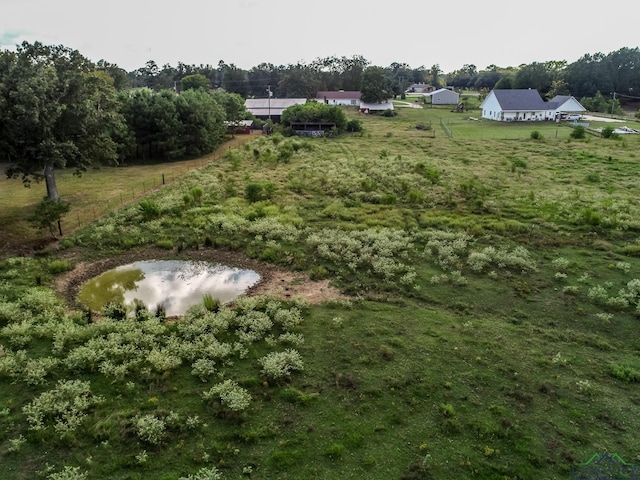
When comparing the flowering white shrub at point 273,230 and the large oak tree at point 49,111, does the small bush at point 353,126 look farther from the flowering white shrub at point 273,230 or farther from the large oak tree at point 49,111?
the flowering white shrub at point 273,230

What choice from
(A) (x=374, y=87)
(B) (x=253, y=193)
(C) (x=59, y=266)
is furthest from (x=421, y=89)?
(C) (x=59, y=266)

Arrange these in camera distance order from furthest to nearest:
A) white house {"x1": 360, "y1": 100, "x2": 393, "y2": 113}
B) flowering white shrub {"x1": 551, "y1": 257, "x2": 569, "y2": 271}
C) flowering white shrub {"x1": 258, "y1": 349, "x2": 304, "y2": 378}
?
white house {"x1": 360, "y1": 100, "x2": 393, "y2": 113}
flowering white shrub {"x1": 551, "y1": 257, "x2": 569, "y2": 271}
flowering white shrub {"x1": 258, "y1": 349, "x2": 304, "y2": 378}

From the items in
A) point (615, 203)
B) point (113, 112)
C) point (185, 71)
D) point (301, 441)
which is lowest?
point (301, 441)

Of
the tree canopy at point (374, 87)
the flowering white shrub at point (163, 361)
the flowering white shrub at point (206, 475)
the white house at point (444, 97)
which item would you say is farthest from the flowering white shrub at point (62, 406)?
the white house at point (444, 97)

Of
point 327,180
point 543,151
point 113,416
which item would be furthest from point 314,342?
point 543,151

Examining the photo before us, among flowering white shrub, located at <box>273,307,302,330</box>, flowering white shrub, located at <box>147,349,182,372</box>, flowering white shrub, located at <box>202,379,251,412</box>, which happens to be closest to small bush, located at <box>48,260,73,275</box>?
flowering white shrub, located at <box>147,349,182,372</box>

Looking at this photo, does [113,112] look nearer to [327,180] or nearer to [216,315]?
[327,180]

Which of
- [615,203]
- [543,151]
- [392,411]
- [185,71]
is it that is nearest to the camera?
[392,411]

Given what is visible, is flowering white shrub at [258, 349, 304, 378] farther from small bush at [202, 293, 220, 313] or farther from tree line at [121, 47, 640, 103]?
tree line at [121, 47, 640, 103]
